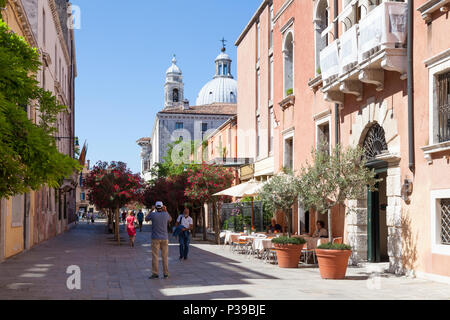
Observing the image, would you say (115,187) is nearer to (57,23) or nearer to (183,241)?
(183,241)

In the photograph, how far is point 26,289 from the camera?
36.0ft

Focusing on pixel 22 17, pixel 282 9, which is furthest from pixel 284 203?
pixel 22 17

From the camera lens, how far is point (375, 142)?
15.4 m

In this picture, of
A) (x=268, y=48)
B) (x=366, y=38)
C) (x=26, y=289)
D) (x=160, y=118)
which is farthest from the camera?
(x=160, y=118)

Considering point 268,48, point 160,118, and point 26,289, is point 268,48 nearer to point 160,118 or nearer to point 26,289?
point 26,289

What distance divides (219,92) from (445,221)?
91.2m

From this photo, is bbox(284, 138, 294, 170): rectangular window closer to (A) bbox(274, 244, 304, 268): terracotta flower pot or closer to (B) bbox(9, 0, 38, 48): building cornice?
(A) bbox(274, 244, 304, 268): terracotta flower pot

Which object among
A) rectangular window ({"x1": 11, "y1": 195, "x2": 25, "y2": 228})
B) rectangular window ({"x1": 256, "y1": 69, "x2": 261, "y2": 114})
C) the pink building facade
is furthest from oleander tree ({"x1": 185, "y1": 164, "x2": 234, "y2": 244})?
rectangular window ({"x1": 11, "y1": 195, "x2": 25, "y2": 228})

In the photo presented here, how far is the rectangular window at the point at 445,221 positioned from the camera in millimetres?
11883

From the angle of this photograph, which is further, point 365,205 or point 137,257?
point 137,257

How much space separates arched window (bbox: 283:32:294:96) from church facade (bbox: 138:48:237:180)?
3871 cm

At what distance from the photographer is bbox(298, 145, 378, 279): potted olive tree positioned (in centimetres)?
1267
